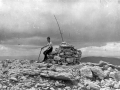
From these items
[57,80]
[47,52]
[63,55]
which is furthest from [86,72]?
[47,52]

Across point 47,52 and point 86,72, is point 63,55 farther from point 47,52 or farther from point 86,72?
point 86,72

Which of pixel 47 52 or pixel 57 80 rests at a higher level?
pixel 47 52

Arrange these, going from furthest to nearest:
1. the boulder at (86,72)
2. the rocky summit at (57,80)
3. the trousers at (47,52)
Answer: the trousers at (47,52), the boulder at (86,72), the rocky summit at (57,80)

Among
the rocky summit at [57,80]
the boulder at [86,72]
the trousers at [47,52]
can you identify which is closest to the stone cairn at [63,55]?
the trousers at [47,52]

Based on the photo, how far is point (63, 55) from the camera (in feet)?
53.1

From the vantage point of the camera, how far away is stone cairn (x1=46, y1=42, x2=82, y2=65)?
1616 centimetres

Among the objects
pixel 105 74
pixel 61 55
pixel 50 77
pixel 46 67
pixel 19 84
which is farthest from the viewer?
pixel 61 55

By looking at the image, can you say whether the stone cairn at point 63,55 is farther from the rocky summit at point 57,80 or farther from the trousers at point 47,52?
the rocky summit at point 57,80

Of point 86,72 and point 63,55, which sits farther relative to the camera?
point 63,55

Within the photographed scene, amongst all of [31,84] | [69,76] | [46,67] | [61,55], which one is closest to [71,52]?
[61,55]

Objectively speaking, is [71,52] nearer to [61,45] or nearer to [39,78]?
[61,45]

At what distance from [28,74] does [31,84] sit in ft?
4.52

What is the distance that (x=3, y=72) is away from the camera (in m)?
13.5

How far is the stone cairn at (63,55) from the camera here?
53.0 ft
